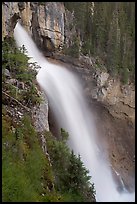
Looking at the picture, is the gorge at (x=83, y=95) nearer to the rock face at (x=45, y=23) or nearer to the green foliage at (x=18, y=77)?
the rock face at (x=45, y=23)

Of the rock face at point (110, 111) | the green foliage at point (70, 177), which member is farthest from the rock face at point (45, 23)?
the green foliage at point (70, 177)

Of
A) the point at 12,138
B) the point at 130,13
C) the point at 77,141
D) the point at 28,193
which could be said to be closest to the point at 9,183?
the point at 28,193

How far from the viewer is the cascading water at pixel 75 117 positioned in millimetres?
31156

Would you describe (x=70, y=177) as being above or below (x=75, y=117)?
below

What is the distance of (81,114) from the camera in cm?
3747

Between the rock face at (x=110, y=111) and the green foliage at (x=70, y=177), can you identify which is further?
the rock face at (x=110, y=111)

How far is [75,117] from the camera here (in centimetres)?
3550

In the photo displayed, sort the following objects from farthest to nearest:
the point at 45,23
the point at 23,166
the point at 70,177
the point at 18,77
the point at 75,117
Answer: the point at 45,23 → the point at 75,117 → the point at 18,77 → the point at 70,177 → the point at 23,166

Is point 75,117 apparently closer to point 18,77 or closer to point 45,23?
point 45,23

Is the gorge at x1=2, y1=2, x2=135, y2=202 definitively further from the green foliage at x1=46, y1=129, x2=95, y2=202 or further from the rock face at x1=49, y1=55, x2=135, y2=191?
the green foliage at x1=46, y1=129, x2=95, y2=202

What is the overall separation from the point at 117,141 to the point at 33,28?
1507 centimetres

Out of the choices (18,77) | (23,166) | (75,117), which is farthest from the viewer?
(75,117)

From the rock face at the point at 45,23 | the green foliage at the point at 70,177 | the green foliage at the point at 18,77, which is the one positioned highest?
the rock face at the point at 45,23

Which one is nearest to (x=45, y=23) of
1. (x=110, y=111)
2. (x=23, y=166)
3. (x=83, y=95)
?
(x=83, y=95)
